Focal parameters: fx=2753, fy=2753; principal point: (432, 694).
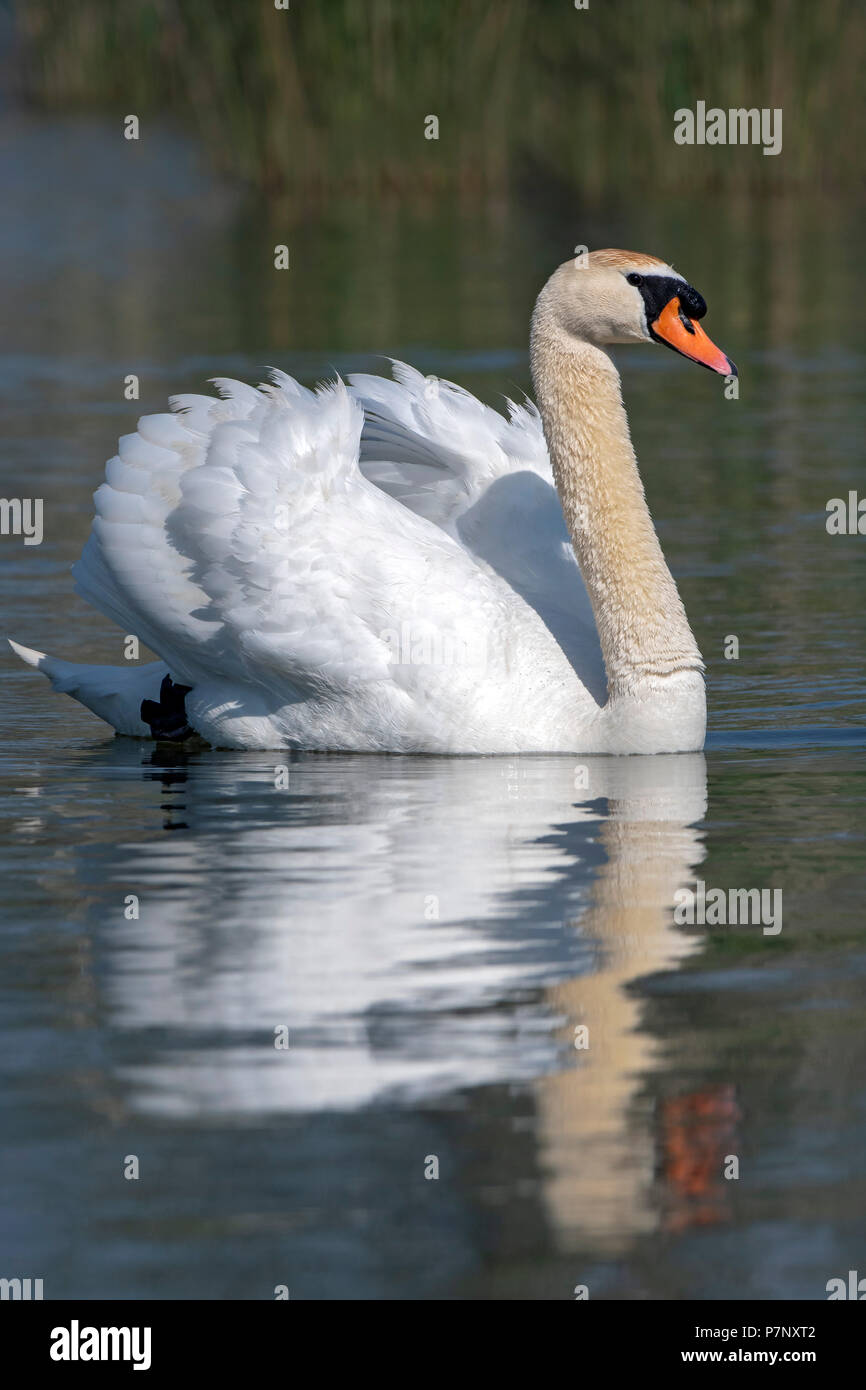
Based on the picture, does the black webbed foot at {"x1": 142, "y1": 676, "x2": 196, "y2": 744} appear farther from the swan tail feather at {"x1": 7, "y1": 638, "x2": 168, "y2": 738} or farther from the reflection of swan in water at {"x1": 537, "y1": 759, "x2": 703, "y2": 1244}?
the reflection of swan in water at {"x1": 537, "y1": 759, "x2": 703, "y2": 1244}

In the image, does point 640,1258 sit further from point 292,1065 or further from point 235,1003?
point 235,1003

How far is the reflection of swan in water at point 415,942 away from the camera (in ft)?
19.4

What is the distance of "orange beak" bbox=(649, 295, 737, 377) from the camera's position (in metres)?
9.23

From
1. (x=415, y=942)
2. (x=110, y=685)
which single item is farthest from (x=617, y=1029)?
(x=110, y=685)

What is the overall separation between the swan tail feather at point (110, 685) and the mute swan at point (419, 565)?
0.60ft

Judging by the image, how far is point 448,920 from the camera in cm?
726

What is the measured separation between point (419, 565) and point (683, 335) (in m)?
1.18

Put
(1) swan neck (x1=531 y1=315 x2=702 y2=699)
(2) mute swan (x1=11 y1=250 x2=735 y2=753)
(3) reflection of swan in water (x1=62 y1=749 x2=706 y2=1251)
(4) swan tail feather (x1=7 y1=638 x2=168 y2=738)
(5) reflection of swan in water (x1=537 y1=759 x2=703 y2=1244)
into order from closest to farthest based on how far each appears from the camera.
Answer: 1. (5) reflection of swan in water (x1=537 y1=759 x2=703 y2=1244)
2. (3) reflection of swan in water (x1=62 y1=749 x2=706 y2=1251)
3. (2) mute swan (x1=11 y1=250 x2=735 y2=753)
4. (1) swan neck (x1=531 y1=315 x2=702 y2=699)
5. (4) swan tail feather (x1=7 y1=638 x2=168 y2=738)

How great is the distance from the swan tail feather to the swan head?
2.08 meters

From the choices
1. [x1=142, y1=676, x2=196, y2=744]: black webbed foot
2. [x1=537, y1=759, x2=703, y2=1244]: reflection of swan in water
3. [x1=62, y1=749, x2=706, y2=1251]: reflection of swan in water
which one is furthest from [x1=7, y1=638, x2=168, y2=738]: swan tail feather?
[x1=537, y1=759, x2=703, y2=1244]: reflection of swan in water

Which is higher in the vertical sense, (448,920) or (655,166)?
(655,166)

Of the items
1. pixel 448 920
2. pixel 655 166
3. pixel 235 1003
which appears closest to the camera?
pixel 235 1003
